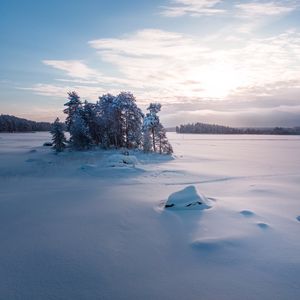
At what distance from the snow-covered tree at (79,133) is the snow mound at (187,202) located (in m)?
41.3

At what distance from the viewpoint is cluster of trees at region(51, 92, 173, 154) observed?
47875mm

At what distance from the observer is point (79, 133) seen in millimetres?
51688

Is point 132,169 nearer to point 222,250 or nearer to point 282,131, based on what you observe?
point 222,250

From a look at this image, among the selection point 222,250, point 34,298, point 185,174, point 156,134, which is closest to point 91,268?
point 34,298

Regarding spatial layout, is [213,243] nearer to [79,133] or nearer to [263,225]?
[263,225]

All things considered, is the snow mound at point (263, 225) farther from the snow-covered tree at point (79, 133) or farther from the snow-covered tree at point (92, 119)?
the snow-covered tree at point (92, 119)

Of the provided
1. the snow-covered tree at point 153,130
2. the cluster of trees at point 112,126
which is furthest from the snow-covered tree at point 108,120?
the snow-covered tree at point 153,130

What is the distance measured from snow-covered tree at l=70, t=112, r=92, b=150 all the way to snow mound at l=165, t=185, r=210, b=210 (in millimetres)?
41348

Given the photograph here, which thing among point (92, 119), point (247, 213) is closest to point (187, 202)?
point (247, 213)

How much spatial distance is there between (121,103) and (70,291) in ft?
157

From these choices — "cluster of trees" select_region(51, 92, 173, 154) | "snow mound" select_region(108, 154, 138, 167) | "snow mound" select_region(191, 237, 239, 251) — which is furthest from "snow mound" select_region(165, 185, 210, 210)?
"cluster of trees" select_region(51, 92, 173, 154)

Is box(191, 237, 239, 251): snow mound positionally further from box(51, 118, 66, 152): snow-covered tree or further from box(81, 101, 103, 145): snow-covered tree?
box(81, 101, 103, 145): snow-covered tree

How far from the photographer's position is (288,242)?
27.7 feet

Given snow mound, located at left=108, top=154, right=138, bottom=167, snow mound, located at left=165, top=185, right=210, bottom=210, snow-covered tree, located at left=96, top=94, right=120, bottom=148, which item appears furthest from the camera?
snow-covered tree, located at left=96, top=94, right=120, bottom=148
